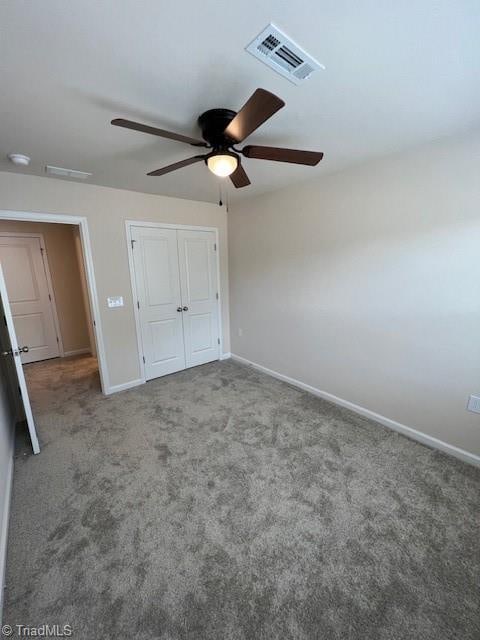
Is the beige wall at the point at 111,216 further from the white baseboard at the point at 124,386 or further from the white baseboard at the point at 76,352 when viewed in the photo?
the white baseboard at the point at 76,352

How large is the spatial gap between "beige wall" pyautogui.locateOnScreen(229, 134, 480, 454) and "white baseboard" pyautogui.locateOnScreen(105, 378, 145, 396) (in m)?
1.90

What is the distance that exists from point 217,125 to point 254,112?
17.5 inches

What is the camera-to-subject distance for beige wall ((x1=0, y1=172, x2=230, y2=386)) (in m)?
2.54

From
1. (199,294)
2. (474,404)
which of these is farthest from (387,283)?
(199,294)

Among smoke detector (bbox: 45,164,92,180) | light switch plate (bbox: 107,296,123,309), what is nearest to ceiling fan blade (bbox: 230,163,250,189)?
smoke detector (bbox: 45,164,92,180)

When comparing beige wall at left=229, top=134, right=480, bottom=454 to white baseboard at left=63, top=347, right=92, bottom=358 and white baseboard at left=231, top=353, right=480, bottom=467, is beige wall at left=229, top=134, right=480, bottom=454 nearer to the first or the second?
white baseboard at left=231, top=353, right=480, bottom=467

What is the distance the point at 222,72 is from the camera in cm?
123

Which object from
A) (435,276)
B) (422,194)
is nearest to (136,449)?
(435,276)

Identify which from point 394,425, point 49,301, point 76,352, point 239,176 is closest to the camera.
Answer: point 239,176

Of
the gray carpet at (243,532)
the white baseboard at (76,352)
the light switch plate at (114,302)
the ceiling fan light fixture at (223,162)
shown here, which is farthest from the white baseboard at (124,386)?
the ceiling fan light fixture at (223,162)

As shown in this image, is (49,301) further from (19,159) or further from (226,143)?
(226,143)

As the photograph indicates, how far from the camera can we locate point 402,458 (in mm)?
2098

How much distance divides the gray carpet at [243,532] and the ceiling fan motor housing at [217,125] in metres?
2.26

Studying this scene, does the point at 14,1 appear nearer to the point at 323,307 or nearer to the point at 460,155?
the point at 460,155
